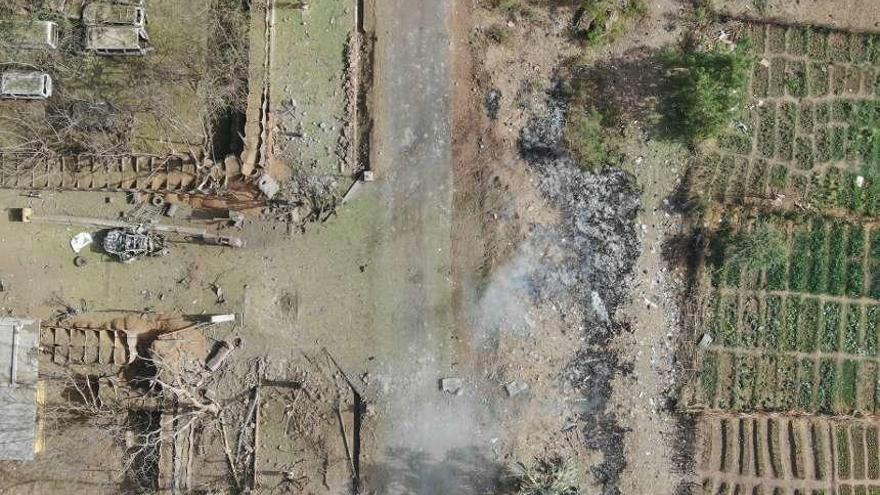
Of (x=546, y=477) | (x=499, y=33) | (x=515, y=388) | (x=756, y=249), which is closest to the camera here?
(x=546, y=477)

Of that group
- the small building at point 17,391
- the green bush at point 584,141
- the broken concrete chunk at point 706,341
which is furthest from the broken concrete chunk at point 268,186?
the broken concrete chunk at point 706,341

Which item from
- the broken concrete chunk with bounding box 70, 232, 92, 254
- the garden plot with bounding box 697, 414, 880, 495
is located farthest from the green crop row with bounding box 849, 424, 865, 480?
the broken concrete chunk with bounding box 70, 232, 92, 254

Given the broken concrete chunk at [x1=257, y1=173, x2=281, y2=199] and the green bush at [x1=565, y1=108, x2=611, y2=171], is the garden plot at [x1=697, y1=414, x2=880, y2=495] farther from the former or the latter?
the broken concrete chunk at [x1=257, y1=173, x2=281, y2=199]

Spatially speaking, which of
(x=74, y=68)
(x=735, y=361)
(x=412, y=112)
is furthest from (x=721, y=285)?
(x=74, y=68)

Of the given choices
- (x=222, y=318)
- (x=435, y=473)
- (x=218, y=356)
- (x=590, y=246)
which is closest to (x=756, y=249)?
(x=590, y=246)

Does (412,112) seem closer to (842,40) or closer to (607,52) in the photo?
(607,52)

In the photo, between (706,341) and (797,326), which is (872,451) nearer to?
(797,326)
